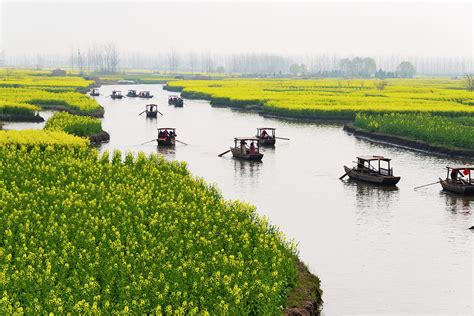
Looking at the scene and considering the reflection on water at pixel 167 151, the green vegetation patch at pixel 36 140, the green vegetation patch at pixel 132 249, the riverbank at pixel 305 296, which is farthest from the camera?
the reflection on water at pixel 167 151

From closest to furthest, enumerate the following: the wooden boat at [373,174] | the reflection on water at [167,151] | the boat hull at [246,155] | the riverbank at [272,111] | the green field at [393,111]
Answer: the wooden boat at [373,174] < the boat hull at [246,155] < the reflection on water at [167,151] < the green field at [393,111] < the riverbank at [272,111]

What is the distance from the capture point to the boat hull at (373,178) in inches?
2259

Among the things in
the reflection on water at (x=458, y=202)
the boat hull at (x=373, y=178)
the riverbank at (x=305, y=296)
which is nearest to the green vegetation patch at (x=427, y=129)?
the boat hull at (x=373, y=178)

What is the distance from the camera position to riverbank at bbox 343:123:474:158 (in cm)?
7588

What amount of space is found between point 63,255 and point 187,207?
9.23m

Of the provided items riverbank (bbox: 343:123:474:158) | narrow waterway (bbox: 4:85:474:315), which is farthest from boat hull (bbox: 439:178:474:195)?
riverbank (bbox: 343:123:474:158)

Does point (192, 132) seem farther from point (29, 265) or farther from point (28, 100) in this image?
point (29, 265)

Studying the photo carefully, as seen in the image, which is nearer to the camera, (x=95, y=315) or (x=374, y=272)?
(x=95, y=315)

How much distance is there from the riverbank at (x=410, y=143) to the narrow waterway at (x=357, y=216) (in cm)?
160

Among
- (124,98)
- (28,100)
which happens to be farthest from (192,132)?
(124,98)

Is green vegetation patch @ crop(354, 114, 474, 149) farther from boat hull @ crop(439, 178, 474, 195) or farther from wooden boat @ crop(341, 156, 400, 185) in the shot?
boat hull @ crop(439, 178, 474, 195)

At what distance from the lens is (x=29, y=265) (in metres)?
23.8

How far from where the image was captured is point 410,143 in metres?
83.9

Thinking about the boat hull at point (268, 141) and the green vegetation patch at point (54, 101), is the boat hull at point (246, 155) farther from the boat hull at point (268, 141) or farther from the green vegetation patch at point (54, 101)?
the green vegetation patch at point (54, 101)
